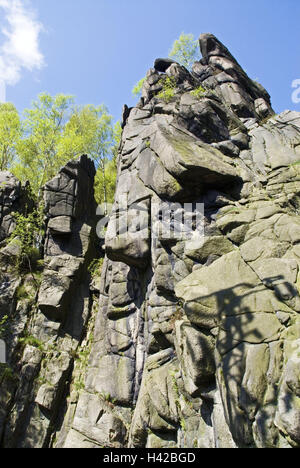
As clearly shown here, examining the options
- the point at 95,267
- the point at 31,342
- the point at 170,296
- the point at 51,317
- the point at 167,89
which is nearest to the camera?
the point at 170,296

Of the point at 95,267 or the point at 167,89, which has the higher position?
the point at 167,89

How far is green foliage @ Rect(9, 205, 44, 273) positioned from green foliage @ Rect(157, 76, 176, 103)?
1194 cm

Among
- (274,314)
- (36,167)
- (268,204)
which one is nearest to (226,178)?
(268,204)

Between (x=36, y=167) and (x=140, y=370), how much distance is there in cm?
2054

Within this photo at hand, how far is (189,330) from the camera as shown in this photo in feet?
24.0

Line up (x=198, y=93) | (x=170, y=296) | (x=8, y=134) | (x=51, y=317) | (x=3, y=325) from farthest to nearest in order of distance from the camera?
(x=8, y=134) → (x=198, y=93) → (x=51, y=317) → (x=3, y=325) → (x=170, y=296)

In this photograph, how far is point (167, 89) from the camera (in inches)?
Result: 771

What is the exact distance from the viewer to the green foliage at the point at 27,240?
54.6ft

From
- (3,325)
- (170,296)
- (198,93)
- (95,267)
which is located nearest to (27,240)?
(95,267)

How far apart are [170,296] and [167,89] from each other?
1571cm

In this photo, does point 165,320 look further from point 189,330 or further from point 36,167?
point 36,167

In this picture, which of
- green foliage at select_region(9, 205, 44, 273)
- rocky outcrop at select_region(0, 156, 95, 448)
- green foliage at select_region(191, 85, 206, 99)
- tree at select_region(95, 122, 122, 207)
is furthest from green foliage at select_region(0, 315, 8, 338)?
green foliage at select_region(191, 85, 206, 99)

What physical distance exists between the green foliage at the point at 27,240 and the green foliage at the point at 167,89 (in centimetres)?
1194

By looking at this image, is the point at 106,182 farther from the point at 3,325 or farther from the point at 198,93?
the point at 3,325
